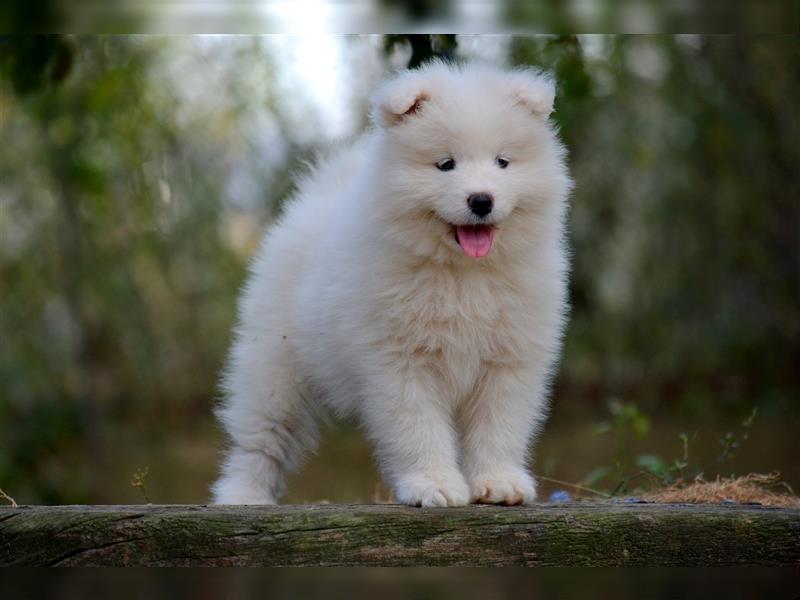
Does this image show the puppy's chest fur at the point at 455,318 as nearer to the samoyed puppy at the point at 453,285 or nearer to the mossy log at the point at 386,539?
the samoyed puppy at the point at 453,285

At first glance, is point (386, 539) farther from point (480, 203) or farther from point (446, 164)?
point (446, 164)

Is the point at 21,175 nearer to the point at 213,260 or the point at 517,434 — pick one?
the point at 213,260

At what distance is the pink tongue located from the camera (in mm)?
3582

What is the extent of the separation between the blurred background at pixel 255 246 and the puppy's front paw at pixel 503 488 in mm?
4649

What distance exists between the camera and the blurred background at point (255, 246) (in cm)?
868

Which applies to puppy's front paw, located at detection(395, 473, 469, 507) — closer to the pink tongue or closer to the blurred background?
the pink tongue

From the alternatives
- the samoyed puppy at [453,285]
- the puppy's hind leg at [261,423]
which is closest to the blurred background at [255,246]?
the puppy's hind leg at [261,423]

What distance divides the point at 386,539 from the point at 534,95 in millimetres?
1471

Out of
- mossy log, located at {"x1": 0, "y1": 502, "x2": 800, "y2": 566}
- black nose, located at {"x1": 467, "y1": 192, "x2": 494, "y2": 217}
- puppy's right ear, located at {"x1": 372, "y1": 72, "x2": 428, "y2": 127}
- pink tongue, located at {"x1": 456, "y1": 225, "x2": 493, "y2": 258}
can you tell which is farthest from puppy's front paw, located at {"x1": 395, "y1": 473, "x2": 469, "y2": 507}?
puppy's right ear, located at {"x1": 372, "y1": 72, "x2": 428, "y2": 127}

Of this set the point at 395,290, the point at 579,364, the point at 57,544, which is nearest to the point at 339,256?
the point at 395,290

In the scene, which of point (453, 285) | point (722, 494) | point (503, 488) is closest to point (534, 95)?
point (453, 285)

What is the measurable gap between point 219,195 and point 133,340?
137cm

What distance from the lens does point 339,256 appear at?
3.93m

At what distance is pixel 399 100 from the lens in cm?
362
